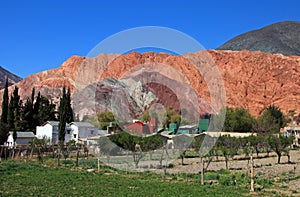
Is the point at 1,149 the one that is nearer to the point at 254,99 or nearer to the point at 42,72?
the point at 254,99

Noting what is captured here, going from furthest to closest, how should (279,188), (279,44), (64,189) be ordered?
1. (279,44)
2. (279,188)
3. (64,189)

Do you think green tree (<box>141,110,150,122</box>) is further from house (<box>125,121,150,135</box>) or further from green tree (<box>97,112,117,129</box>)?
green tree (<box>97,112,117,129</box>)

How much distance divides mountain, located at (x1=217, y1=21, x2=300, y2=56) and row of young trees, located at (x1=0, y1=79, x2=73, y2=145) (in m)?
102

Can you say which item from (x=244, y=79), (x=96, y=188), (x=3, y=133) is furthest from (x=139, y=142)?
(x=244, y=79)

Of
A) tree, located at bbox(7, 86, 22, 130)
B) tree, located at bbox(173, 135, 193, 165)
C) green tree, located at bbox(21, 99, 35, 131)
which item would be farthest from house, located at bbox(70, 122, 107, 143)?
tree, located at bbox(173, 135, 193, 165)

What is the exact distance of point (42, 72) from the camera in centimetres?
11544

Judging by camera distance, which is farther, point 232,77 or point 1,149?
point 232,77

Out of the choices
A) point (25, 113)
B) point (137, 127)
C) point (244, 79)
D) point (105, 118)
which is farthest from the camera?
point (244, 79)

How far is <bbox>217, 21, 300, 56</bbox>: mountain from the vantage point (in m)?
143

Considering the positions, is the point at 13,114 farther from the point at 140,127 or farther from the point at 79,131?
the point at 140,127

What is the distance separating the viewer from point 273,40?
155 meters

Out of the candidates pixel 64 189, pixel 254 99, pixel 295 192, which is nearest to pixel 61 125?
pixel 64 189

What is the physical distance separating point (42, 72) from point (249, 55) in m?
64.9

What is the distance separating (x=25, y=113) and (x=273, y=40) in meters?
128
